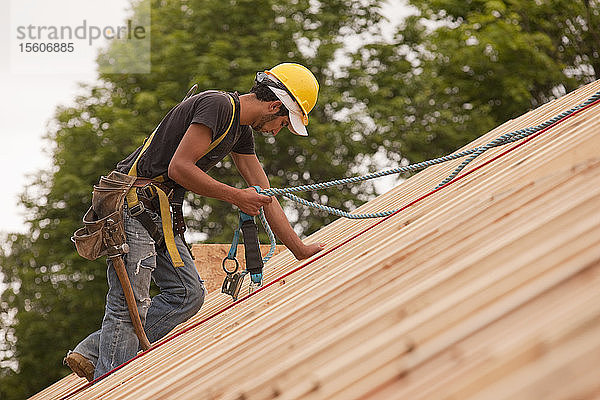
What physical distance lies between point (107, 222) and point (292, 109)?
1221 mm

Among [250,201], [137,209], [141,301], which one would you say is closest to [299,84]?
[250,201]

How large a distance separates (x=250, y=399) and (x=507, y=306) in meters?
0.61

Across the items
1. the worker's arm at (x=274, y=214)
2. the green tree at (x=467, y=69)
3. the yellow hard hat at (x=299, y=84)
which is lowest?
the worker's arm at (x=274, y=214)

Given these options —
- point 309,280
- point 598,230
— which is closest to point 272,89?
point 309,280

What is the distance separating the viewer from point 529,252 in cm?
133

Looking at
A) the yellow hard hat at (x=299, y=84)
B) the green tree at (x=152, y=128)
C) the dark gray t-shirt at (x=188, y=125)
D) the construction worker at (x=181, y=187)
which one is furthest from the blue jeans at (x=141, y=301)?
the green tree at (x=152, y=128)

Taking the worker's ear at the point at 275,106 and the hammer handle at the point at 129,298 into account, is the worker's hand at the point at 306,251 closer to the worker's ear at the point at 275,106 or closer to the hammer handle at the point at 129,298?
the worker's ear at the point at 275,106

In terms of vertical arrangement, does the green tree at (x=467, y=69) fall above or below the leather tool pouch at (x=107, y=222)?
above

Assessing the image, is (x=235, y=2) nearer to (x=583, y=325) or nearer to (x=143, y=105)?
(x=143, y=105)

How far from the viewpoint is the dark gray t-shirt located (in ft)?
12.4

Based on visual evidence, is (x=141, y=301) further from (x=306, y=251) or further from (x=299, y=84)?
(x=299, y=84)

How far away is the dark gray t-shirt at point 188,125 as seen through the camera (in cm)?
379

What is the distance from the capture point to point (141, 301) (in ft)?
12.9

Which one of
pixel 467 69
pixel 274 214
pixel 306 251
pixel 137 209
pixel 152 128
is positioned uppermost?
pixel 467 69
